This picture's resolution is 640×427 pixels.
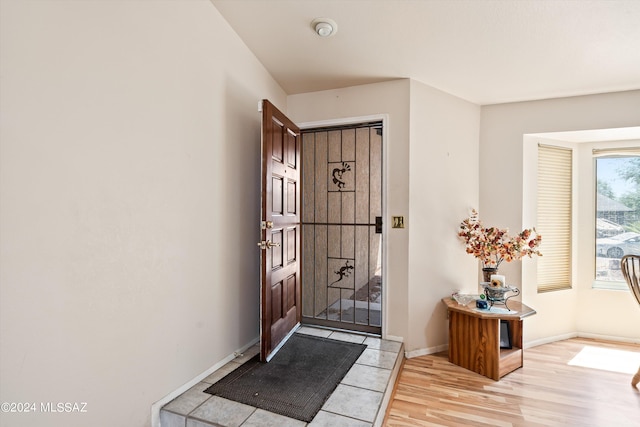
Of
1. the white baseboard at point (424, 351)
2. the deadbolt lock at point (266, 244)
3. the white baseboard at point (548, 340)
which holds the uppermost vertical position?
the deadbolt lock at point (266, 244)

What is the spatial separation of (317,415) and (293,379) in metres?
0.39

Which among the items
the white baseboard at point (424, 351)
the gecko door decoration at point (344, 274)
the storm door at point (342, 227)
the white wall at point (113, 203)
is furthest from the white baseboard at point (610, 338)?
the white wall at point (113, 203)

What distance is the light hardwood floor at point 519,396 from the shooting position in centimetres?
199

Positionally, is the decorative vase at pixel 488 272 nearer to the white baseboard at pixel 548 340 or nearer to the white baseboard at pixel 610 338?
the white baseboard at pixel 548 340

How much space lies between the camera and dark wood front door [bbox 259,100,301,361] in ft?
7.34

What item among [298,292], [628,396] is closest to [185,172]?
[298,292]

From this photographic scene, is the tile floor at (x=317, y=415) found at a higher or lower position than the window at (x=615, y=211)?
lower

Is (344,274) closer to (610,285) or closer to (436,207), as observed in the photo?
(436,207)

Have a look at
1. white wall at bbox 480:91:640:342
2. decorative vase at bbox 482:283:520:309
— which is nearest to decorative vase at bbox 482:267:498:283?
decorative vase at bbox 482:283:520:309

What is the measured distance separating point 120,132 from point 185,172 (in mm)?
444

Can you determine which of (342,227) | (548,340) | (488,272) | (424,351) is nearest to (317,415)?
(424,351)

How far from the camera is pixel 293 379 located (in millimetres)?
2055

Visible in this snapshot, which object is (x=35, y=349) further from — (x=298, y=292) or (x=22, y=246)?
(x=298, y=292)

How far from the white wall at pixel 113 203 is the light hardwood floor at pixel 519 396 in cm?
141
